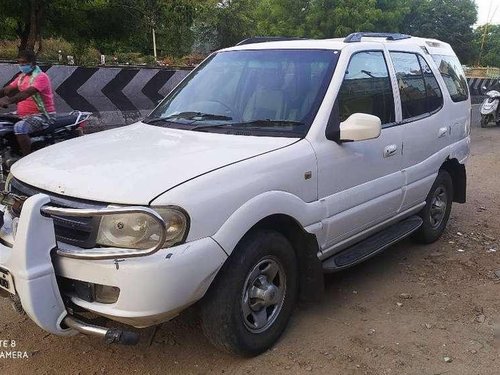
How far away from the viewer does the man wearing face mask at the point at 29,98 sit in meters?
6.38

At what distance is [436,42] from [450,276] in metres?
2.40

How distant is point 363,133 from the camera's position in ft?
11.3

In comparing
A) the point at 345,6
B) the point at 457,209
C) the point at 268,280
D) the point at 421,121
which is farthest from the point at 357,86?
the point at 345,6

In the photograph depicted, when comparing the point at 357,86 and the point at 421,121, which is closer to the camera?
the point at 357,86

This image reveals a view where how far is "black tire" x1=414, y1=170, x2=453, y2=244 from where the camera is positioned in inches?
198

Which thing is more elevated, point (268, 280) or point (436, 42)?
point (436, 42)

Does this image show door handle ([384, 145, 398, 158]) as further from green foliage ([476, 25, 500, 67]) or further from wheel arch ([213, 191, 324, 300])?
green foliage ([476, 25, 500, 67])

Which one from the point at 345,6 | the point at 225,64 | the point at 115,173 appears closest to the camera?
the point at 115,173

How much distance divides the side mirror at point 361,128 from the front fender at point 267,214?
489mm

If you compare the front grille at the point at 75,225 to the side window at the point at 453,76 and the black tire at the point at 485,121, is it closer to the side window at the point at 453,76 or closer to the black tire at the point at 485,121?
the side window at the point at 453,76

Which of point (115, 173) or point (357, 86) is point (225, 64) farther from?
point (115, 173)

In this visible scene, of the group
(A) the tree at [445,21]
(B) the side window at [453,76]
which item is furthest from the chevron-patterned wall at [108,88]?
(A) the tree at [445,21]

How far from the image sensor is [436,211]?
524cm

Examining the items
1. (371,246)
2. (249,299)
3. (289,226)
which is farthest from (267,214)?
(371,246)
